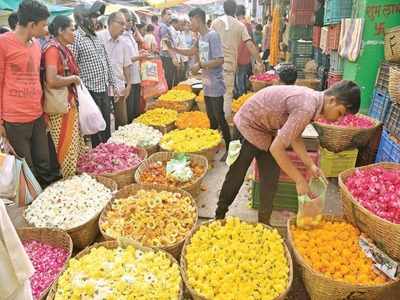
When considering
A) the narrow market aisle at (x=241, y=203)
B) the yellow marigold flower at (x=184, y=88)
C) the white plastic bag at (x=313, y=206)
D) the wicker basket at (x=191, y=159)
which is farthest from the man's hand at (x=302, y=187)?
the yellow marigold flower at (x=184, y=88)

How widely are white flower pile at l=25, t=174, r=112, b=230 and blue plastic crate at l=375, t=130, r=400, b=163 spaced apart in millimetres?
2948

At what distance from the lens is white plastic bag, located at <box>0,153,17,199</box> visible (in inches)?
122

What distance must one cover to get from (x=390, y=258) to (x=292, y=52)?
6.61 metres

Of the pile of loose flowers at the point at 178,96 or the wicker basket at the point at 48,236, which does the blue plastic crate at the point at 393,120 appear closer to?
the wicker basket at the point at 48,236

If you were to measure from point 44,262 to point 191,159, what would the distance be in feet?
7.25

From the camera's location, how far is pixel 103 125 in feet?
14.3

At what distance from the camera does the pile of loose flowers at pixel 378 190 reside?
2662 mm

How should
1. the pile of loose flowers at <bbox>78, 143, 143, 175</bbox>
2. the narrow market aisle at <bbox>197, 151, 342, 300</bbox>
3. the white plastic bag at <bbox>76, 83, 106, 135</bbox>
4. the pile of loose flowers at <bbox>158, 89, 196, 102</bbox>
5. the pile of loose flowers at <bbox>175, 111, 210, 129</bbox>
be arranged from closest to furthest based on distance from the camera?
1. the narrow market aisle at <bbox>197, 151, 342, 300</bbox>
2. the white plastic bag at <bbox>76, 83, 106, 135</bbox>
3. the pile of loose flowers at <bbox>78, 143, 143, 175</bbox>
4. the pile of loose flowers at <bbox>175, 111, 210, 129</bbox>
5. the pile of loose flowers at <bbox>158, 89, 196, 102</bbox>

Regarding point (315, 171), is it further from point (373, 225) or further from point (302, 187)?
point (373, 225)

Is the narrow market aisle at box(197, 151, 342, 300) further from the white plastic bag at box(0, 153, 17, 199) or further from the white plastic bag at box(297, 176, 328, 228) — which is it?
the white plastic bag at box(0, 153, 17, 199)

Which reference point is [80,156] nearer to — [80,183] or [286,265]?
[80,183]

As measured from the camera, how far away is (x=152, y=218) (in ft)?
10.6

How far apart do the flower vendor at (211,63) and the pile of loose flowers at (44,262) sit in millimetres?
2984

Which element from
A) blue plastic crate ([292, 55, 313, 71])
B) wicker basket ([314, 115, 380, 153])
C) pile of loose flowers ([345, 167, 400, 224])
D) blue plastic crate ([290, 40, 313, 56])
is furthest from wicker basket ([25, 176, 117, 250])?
blue plastic crate ([290, 40, 313, 56])
